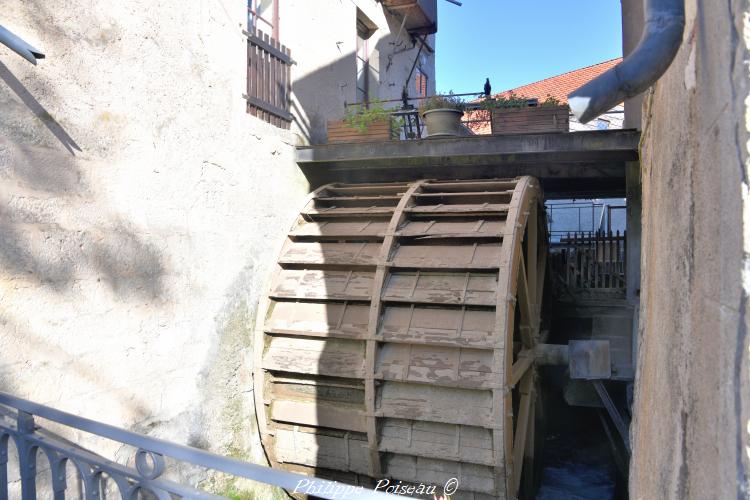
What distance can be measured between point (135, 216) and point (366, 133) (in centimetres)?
243

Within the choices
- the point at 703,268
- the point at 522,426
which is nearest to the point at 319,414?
the point at 522,426

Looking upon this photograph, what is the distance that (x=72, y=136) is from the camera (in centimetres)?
324

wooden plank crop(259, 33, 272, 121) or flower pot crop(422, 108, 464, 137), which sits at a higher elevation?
wooden plank crop(259, 33, 272, 121)

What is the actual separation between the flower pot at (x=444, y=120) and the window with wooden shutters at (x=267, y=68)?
1.30 metres

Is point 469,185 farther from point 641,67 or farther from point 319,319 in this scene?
point 641,67

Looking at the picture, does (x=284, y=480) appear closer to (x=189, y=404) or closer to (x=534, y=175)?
(x=189, y=404)

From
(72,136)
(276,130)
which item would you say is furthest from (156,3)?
(276,130)

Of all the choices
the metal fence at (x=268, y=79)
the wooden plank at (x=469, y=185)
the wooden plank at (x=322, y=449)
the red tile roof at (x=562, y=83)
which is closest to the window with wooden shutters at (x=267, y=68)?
the metal fence at (x=268, y=79)

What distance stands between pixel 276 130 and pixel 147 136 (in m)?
1.62

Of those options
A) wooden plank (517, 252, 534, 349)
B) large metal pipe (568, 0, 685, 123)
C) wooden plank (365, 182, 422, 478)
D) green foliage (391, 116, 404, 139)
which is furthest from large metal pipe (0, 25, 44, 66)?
wooden plank (517, 252, 534, 349)

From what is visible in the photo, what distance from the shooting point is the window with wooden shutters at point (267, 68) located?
4934mm

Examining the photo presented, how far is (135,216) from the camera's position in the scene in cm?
366

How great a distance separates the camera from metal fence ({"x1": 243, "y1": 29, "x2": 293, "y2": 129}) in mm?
4914

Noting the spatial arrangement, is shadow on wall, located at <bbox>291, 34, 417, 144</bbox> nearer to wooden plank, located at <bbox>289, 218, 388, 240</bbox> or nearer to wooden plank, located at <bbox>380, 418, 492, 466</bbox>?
wooden plank, located at <bbox>289, 218, 388, 240</bbox>
